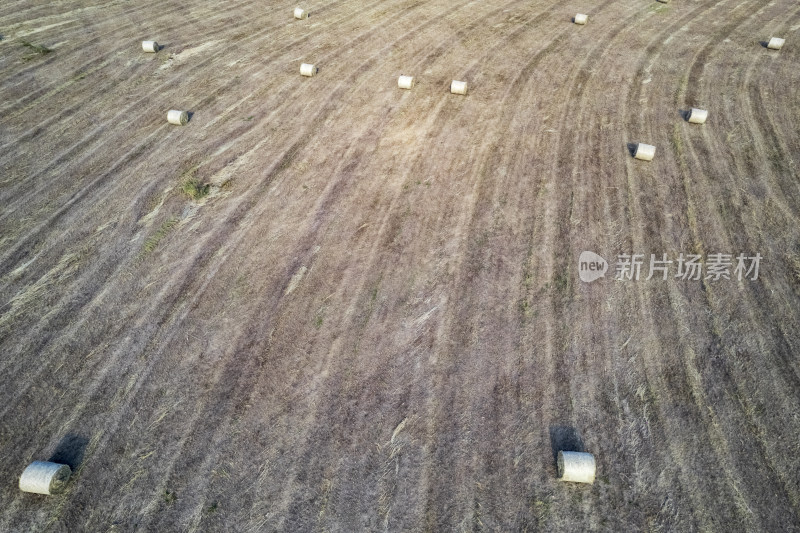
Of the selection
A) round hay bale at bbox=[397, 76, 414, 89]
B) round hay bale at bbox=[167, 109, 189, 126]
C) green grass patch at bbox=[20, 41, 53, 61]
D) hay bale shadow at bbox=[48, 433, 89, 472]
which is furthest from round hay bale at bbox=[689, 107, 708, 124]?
green grass patch at bbox=[20, 41, 53, 61]

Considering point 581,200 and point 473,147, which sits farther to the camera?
point 473,147

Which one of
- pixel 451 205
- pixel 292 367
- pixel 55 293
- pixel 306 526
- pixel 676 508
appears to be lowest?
pixel 676 508

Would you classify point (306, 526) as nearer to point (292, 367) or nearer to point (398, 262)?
point (292, 367)

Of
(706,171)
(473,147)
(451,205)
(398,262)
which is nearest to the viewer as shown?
(398,262)

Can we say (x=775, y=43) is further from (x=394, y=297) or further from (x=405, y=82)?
(x=394, y=297)

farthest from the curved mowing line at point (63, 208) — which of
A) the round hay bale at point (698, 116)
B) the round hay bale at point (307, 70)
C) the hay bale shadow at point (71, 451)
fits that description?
the round hay bale at point (698, 116)

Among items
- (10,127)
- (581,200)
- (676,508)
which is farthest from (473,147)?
(10,127)

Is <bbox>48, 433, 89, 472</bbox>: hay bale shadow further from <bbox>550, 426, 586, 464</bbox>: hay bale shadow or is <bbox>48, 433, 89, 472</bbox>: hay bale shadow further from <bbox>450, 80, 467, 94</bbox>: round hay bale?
<bbox>450, 80, 467, 94</bbox>: round hay bale
